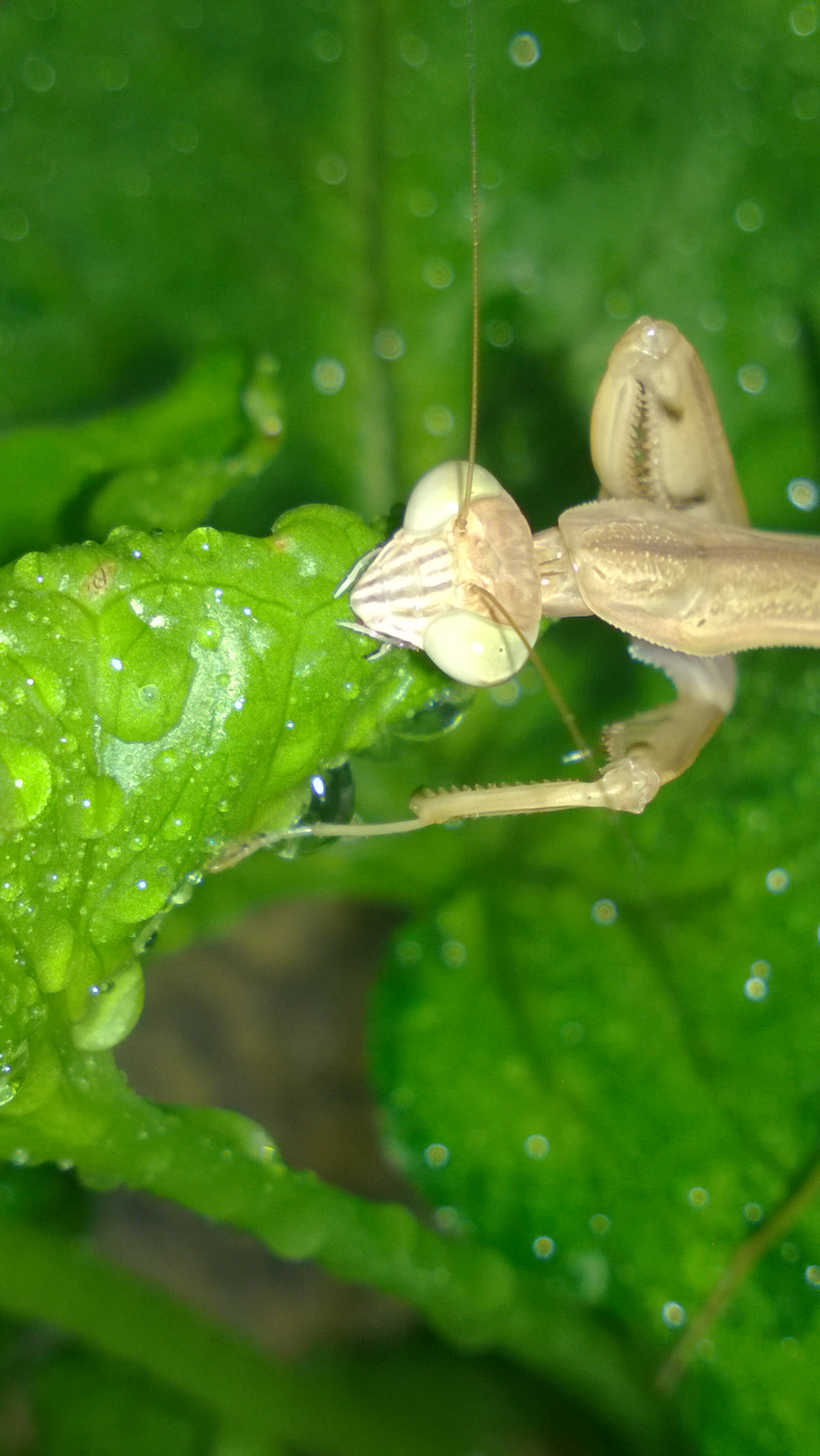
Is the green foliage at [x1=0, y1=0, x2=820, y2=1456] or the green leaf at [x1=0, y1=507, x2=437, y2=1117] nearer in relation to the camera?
the green leaf at [x1=0, y1=507, x2=437, y2=1117]

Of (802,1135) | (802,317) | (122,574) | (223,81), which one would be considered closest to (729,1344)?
(802,1135)

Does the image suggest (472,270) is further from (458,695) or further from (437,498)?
(458,695)

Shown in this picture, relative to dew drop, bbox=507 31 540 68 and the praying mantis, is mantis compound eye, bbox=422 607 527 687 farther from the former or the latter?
dew drop, bbox=507 31 540 68

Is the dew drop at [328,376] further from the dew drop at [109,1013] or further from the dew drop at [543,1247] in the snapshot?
the dew drop at [543,1247]

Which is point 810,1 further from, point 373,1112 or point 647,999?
point 373,1112

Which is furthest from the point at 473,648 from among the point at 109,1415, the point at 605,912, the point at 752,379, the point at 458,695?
the point at 109,1415

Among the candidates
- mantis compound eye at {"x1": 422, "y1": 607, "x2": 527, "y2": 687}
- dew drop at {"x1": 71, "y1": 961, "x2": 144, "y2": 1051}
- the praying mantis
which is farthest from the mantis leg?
dew drop at {"x1": 71, "y1": 961, "x2": 144, "y2": 1051}

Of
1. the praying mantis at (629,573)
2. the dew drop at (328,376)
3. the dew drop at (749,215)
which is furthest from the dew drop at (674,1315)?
the dew drop at (749,215)
